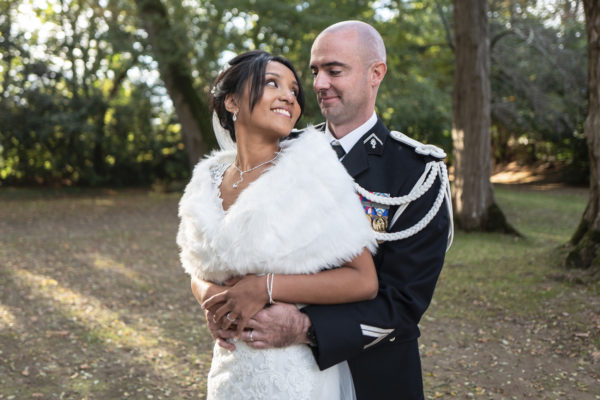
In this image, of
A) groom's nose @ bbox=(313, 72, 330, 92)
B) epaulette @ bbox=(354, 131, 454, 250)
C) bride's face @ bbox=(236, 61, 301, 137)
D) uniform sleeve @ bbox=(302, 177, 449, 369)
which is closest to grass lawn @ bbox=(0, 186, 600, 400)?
uniform sleeve @ bbox=(302, 177, 449, 369)

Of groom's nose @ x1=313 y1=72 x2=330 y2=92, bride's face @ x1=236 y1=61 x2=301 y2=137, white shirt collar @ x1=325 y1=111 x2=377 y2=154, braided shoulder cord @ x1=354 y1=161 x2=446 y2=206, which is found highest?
groom's nose @ x1=313 y1=72 x2=330 y2=92

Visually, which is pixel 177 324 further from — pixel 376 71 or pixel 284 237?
pixel 284 237

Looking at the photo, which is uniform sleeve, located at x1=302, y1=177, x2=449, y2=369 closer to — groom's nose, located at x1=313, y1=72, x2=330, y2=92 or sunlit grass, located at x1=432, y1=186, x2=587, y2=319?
groom's nose, located at x1=313, y1=72, x2=330, y2=92

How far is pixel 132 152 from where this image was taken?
19.5 meters

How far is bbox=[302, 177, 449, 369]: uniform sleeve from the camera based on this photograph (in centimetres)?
185

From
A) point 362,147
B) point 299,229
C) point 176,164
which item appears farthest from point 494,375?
point 176,164

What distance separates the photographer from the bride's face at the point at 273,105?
1.92m

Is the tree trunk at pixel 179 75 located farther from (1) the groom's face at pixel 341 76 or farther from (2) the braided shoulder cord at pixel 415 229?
(2) the braided shoulder cord at pixel 415 229

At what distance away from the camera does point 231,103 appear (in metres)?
2.03

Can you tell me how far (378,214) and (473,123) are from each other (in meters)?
8.87

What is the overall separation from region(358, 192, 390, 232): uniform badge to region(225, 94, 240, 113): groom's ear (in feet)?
1.96

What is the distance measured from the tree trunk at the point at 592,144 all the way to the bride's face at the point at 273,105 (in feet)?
17.3

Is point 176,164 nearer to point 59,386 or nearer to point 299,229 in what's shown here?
point 59,386

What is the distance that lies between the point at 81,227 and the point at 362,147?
1059cm
